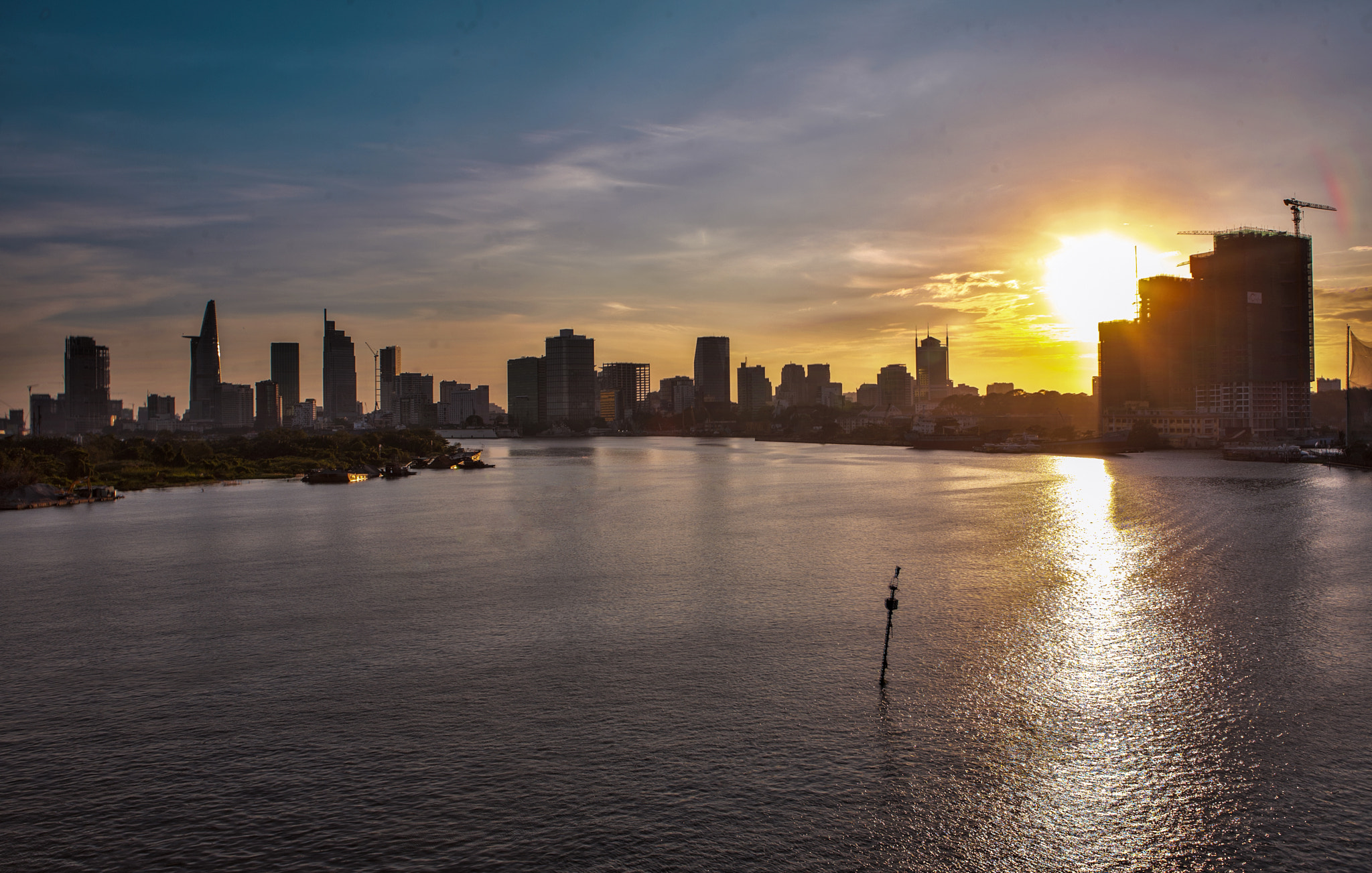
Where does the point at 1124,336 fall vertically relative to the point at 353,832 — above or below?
above

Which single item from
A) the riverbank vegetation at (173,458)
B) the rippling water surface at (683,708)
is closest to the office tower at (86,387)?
the riverbank vegetation at (173,458)

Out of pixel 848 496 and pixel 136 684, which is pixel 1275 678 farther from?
pixel 848 496

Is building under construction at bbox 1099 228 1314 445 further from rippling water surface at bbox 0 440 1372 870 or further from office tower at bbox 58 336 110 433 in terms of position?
office tower at bbox 58 336 110 433

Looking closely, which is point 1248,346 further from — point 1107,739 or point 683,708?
point 683,708

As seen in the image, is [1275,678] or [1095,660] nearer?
[1275,678]

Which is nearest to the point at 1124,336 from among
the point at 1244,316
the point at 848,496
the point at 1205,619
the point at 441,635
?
the point at 1244,316

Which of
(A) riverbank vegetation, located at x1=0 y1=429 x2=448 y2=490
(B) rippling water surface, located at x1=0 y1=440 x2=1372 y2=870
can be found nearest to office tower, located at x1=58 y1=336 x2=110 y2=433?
(A) riverbank vegetation, located at x1=0 y1=429 x2=448 y2=490
